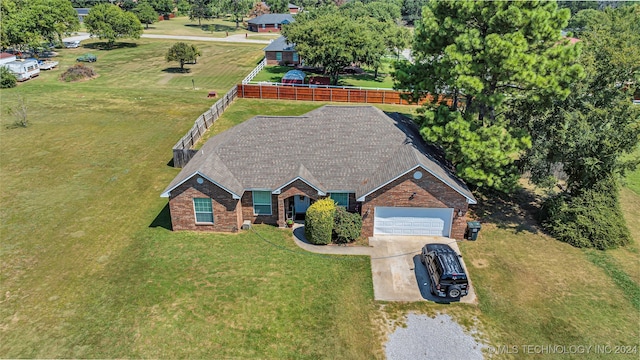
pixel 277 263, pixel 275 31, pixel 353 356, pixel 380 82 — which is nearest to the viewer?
pixel 353 356

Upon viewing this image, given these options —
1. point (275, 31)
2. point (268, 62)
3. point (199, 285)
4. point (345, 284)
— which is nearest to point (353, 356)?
point (345, 284)

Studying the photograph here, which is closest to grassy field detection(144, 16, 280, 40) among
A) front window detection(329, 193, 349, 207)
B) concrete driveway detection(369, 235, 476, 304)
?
front window detection(329, 193, 349, 207)

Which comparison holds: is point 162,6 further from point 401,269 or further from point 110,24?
point 401,269

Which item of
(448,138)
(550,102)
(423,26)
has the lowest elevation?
(448,138)

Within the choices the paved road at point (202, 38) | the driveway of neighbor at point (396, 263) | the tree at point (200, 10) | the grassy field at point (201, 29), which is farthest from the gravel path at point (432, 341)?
the tree at point (200, 10)

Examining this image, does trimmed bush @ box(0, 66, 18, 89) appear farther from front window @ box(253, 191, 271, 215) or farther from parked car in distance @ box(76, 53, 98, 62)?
front window @ box(253, 191, 271, 215)

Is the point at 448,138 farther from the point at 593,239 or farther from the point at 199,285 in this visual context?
the point at 199,285
